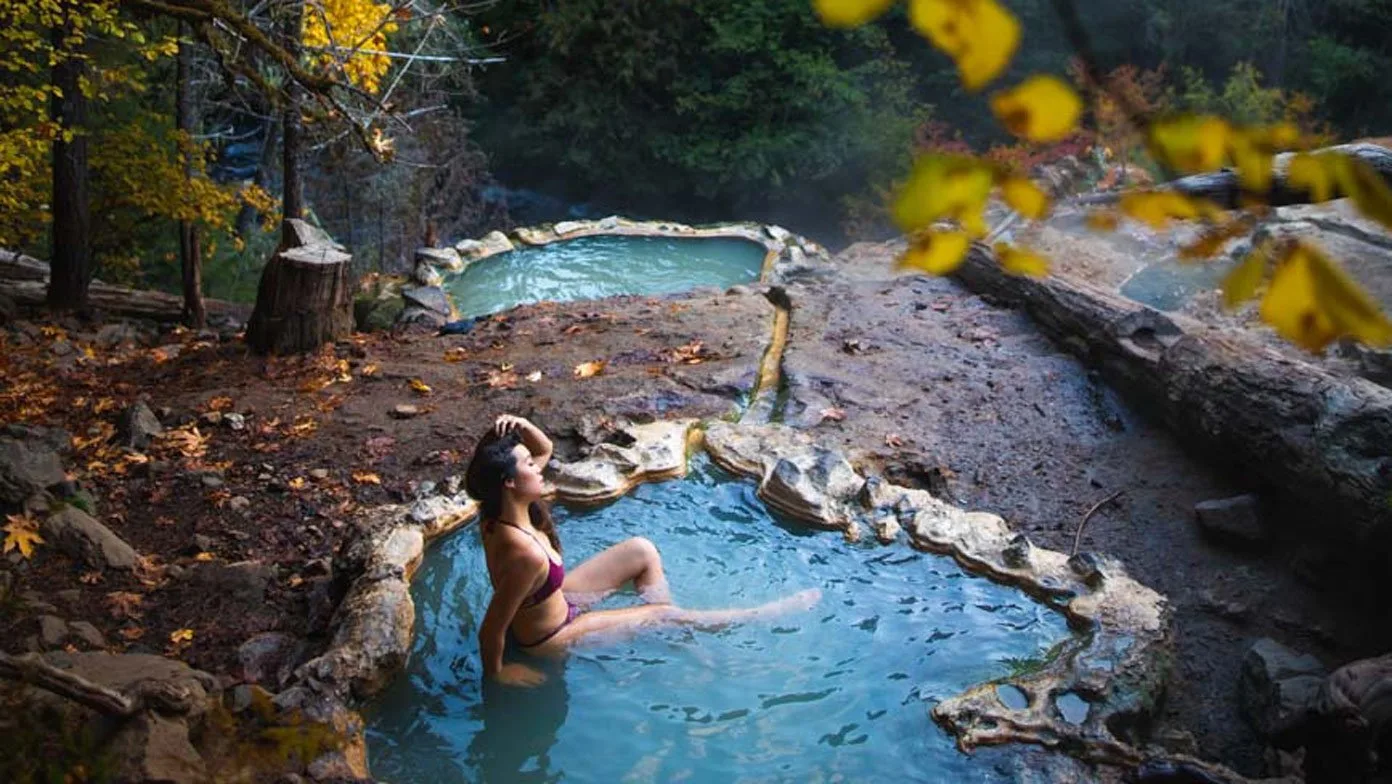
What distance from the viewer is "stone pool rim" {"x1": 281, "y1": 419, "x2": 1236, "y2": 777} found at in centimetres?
391

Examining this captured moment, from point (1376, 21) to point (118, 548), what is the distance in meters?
16.2

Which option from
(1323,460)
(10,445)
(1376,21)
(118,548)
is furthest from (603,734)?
(1376,21)

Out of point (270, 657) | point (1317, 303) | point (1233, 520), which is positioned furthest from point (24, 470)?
point (1233, 520)

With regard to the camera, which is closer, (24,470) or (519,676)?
(519,676)

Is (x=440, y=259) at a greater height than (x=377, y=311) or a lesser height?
greater

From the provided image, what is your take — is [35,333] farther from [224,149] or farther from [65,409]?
[224,149]

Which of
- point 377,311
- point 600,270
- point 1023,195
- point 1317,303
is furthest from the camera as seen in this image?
point 600,270

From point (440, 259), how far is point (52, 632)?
797cm

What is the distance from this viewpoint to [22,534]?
4.70m

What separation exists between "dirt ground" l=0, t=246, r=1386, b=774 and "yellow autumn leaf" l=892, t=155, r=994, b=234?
12.0ft

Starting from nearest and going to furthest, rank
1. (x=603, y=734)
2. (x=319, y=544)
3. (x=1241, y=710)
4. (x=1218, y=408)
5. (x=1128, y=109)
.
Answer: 1. (x=1128, y=109)
2. (x=603, y=734)
3. (x=1241, y=710)
4. (x=319, y=544)
5. (x=1218, y=408)

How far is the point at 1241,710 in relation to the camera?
14.2 ft

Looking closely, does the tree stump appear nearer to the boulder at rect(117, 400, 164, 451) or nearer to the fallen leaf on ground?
the boulder at rect(117, 400, 164, 451)

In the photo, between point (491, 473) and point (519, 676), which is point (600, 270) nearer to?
point (491, 473)
